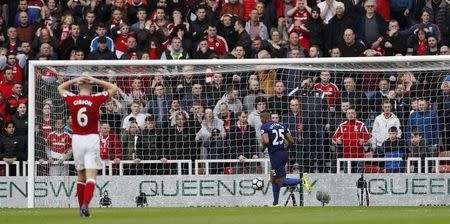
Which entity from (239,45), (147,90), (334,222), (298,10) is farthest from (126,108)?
(334,222)

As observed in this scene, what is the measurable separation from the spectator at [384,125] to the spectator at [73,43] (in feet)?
23.4

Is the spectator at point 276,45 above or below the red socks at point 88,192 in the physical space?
above

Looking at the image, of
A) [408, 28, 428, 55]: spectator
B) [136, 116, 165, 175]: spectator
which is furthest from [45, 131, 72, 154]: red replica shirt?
[408, 28, 428, 55]: spectator

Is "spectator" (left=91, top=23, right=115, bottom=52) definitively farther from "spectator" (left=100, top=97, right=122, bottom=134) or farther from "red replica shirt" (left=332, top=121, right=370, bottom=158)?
"red replica shirt" (left=332, top=121, right=370, bottom=158)

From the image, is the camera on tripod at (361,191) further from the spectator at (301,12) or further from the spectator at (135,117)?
the spectator at (301,12)

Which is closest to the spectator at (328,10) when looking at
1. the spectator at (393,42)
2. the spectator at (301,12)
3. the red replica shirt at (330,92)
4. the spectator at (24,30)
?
the spectator at (301,12)

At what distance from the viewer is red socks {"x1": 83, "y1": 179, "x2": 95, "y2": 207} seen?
2123 centimetres

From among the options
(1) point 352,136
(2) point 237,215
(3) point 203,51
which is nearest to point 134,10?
(3) point 203,51

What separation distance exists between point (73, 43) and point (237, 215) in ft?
34.9

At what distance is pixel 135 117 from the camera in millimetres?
27641

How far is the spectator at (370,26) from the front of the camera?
3045 cm

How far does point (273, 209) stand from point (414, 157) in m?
4.10

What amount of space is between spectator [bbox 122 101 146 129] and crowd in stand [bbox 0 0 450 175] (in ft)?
0.06

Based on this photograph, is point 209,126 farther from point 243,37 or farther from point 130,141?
point 243,37
